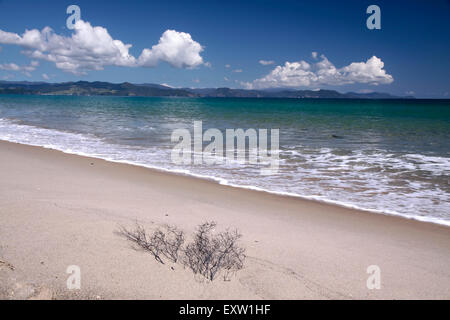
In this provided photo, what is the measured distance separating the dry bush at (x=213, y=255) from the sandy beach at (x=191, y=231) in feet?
0.39

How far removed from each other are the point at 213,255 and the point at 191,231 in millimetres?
916

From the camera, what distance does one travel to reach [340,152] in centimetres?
1279

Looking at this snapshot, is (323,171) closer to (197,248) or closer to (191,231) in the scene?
(191,231)

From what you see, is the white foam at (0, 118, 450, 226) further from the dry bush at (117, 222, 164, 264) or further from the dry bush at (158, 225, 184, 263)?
the dry bush at (117, 222, 164, 264)

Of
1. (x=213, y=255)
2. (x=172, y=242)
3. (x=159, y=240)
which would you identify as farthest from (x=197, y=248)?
(x=159, y=240)

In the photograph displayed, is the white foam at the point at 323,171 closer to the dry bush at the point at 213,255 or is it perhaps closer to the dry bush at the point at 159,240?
the dry bush at the point at 213,255

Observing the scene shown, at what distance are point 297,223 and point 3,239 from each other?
4132mm

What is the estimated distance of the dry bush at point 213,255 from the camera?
124 inches

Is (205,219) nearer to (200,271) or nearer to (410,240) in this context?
(200,271)

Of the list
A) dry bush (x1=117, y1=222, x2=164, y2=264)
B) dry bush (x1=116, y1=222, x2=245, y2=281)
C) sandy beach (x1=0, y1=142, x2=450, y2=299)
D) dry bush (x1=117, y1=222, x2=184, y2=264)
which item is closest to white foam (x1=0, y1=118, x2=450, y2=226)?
sandy beach (x1=0, y1=142, x2=450, y2=299)

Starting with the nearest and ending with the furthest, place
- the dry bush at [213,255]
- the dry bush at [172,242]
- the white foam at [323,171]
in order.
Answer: the dry bush at [213,255] → the dry bush at [172,242] → the white foam at [323,171]

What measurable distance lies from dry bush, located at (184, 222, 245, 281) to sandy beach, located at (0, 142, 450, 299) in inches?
4.6

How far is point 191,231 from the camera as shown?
426 cm

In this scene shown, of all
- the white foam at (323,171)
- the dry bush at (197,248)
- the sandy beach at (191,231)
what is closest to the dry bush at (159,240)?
the dry bush at (197,248)
